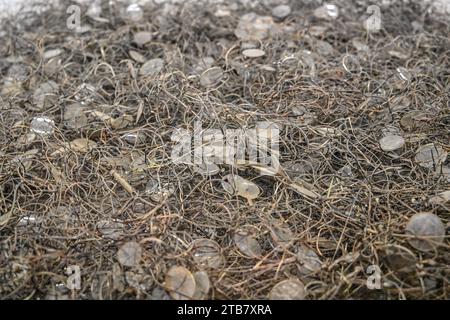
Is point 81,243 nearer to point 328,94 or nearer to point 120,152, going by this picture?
point 120,152

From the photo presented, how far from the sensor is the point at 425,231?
4.57 ft

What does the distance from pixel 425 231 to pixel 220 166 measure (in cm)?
61

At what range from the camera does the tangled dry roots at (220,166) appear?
139 centimetres

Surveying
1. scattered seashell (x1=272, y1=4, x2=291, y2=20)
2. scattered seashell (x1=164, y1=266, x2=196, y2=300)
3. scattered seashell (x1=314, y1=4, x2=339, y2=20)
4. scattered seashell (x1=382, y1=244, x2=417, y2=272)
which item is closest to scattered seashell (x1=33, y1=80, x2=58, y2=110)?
scattered seashell (x1=164, y1=266, x2=196, y2=300)

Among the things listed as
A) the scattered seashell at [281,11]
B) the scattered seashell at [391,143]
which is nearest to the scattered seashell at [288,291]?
the scattered seashell at [391,143]

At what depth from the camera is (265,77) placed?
193 cm

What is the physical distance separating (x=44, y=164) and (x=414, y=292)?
3.71 feet

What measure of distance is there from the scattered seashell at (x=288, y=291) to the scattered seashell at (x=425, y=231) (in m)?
0.32

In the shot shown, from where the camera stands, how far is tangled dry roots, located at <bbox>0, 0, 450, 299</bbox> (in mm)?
1387

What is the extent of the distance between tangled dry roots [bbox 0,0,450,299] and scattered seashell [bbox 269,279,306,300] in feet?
0.08

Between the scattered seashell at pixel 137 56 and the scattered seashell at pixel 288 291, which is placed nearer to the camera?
the scattered seashell at pixel 288 291

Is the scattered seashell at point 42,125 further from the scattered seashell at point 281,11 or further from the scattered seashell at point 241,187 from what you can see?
the scattered seashell at point 281,11

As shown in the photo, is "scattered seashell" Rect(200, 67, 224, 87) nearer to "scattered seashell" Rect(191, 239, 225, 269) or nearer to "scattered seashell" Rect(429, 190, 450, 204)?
"scattered seashell" Rect(191, 239, 225, 269)
